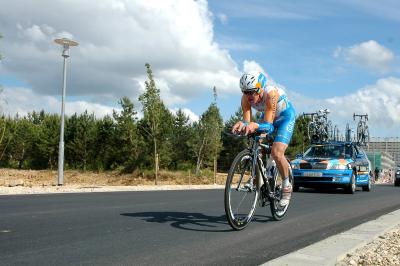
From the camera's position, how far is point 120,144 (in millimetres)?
41969

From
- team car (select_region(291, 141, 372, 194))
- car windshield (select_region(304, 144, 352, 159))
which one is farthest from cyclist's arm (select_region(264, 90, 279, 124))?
car windshield (select_region(304, 144, 352, 159))

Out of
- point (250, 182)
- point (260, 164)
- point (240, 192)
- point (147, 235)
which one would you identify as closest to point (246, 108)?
point (260, 164)

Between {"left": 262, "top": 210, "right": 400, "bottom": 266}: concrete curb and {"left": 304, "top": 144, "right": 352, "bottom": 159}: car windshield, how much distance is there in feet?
31.1

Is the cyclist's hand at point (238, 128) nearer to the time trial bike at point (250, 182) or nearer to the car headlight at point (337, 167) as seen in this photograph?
the time trial bike at point (250, 182)

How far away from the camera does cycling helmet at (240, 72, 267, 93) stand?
5.77m

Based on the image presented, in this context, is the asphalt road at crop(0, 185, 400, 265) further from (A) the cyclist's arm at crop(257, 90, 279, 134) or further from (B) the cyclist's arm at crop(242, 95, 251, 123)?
(B) the cyclist's arm at crop(242, 95, 251, 123)

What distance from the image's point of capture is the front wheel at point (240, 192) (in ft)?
18.0

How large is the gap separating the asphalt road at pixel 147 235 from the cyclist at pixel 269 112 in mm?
1041

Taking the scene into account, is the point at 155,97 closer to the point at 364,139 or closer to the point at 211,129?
the point at 211,129

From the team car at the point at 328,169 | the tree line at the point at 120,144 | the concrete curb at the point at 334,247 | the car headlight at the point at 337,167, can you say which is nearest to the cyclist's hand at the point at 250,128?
the concrete curb at the point at 334,247

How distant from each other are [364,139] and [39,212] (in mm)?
26941

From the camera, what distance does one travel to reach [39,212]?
693 centimetres

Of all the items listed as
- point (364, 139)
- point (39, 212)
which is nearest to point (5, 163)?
point (364, 139)

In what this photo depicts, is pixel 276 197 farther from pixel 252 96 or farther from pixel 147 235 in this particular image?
pixel 147 235
